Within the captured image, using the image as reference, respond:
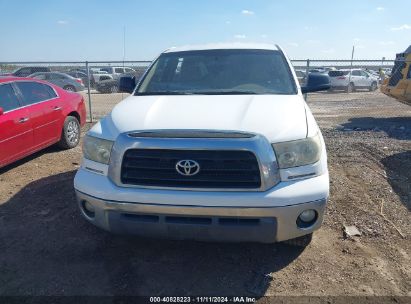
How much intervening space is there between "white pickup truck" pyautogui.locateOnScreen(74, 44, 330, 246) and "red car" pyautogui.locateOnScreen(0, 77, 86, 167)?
2965mm

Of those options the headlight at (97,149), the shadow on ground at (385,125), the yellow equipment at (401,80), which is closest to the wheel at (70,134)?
the headlight at (97,149)

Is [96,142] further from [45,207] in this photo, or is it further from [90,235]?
[45,207]

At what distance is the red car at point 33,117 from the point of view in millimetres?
5422

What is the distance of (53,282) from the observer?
117 inches

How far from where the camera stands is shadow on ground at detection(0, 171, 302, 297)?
9.56ft

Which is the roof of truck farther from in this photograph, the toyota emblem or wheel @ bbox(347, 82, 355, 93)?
wheel @ bbox(347, 82, 355, 93)

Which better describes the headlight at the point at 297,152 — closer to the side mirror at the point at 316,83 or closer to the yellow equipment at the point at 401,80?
the side mirror at the point at 316,83

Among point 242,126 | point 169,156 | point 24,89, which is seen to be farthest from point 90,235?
point 24,89

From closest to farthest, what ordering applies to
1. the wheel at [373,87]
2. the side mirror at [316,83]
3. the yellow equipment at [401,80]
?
the side mirror at [316,83], the yellow equipment at [401,80], the wheel at [373,87]

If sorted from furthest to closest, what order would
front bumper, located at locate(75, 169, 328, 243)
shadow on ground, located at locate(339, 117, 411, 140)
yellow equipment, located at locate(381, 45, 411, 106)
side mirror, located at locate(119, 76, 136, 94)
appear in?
1. yellow equipment, located at locate(381, 45, 411, 106)
2. shadow on ground, located at locate(339, 117, 411, 140)
3. side mirror, located at locate(119, 76, 136, 94)
4. front bumper, located at locate(75, 169, 328, 243)

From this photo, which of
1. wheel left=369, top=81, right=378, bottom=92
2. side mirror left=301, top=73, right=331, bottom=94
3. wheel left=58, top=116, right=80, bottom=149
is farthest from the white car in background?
side mirror left=301, top=73, right=331, bottom=94

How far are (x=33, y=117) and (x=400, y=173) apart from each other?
602 cm

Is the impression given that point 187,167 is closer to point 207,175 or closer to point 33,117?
point 207,175

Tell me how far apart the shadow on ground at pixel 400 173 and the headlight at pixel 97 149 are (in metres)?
3.61
